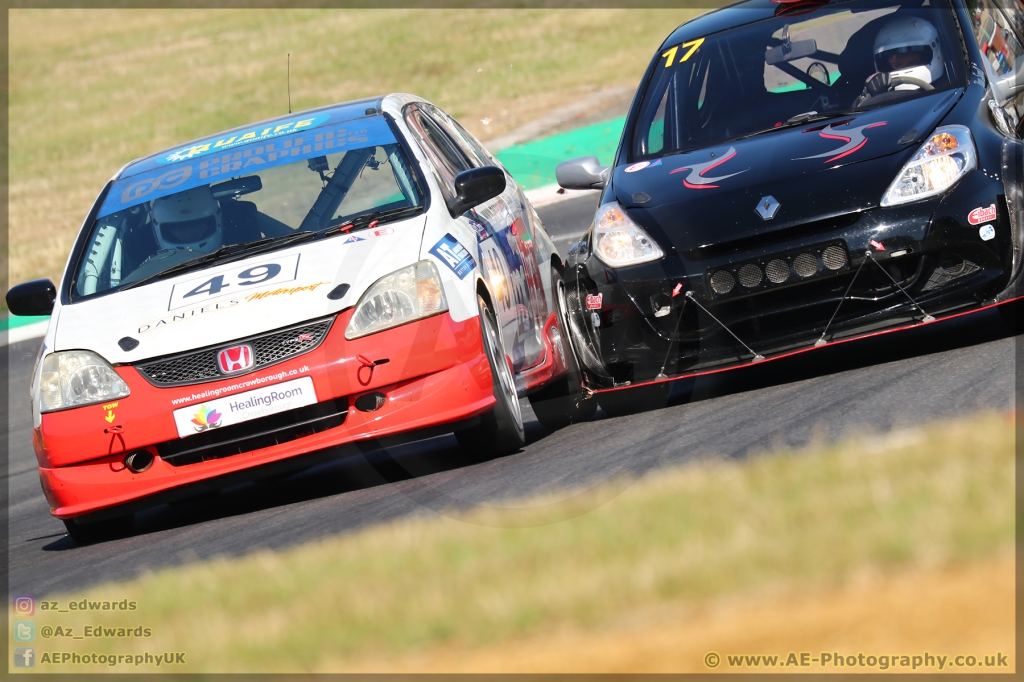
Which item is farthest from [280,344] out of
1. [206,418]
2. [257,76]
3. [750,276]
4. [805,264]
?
[257,76]

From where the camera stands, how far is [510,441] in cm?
605

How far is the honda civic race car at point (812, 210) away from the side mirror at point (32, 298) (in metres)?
2.59

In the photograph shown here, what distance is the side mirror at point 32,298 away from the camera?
689 centimetres

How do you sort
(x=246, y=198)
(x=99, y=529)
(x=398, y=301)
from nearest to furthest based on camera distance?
→ (x=398, y=301) < (x=99, y=529) < (x=246, y=198)

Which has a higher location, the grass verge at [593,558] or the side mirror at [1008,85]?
the side mirror at [1008,85]

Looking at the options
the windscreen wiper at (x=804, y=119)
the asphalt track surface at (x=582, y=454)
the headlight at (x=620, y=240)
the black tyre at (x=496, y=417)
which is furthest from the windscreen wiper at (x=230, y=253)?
the windscreen wiper at (x=804, y=119)

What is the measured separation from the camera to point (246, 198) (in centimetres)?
684

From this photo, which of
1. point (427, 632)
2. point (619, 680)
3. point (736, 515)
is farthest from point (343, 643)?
point (736, 515)

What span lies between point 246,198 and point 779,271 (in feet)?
8.65

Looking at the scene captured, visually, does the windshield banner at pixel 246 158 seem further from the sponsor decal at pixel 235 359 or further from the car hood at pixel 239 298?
the sponsor decal at pixel 235 359

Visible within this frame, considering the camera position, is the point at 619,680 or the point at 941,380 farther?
the point at 941,380

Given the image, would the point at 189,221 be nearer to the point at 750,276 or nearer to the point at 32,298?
the point at 32,298

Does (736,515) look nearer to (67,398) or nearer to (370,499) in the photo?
(370,499)

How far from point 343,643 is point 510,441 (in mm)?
2762
